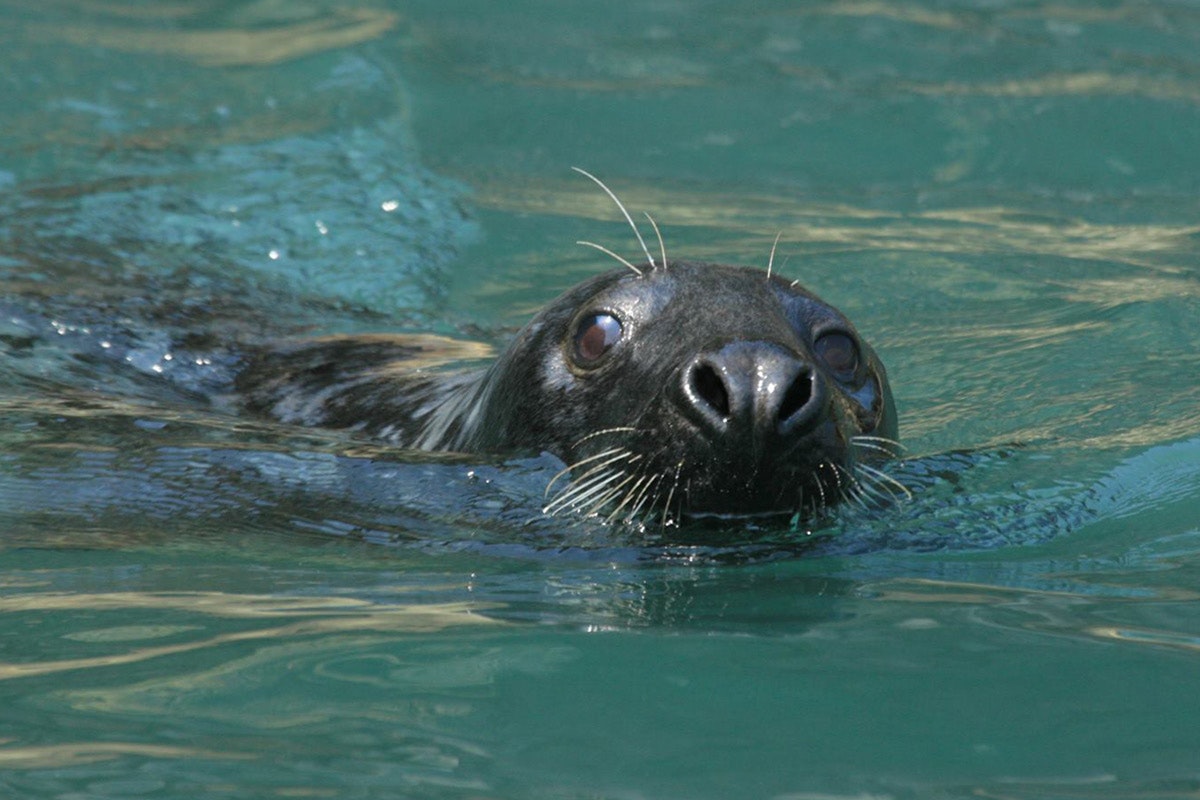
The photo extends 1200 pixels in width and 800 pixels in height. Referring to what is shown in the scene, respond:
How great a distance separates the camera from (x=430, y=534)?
416cm

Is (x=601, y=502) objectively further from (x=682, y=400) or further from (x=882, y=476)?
(x=882, y=476)

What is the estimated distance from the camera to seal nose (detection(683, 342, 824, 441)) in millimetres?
3635

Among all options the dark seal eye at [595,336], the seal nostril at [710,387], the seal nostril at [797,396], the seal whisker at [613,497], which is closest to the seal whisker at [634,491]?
the seal whisker at [613,497]

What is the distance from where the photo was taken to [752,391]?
11.9 ft

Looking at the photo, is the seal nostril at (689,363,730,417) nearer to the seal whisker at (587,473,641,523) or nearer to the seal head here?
the seal head

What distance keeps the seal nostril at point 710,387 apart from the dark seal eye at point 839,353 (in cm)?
70

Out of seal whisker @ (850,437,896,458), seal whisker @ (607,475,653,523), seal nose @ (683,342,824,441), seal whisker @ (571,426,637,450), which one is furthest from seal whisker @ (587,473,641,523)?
seal whisker @ (850,437,896,458)

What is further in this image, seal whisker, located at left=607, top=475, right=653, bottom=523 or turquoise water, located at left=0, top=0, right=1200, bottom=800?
seal whisker, located at left=607, top=475, right=653, bottom=523

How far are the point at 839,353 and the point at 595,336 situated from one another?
0.62 metres

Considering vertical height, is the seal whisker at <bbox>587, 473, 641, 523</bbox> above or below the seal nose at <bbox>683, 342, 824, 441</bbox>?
A: below

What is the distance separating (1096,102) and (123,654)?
8077 mm

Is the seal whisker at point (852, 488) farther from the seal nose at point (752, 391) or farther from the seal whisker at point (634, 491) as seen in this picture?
the seal whisker at point (634, 491)

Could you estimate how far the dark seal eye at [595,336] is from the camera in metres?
4.31

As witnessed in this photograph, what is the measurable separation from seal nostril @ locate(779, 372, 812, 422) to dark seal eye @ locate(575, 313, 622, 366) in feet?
2.29
